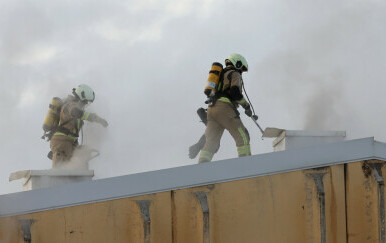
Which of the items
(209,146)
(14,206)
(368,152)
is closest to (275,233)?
(368,152)

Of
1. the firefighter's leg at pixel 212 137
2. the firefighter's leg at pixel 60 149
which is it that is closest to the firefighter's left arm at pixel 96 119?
the firefighter's leg at pixel 60 149

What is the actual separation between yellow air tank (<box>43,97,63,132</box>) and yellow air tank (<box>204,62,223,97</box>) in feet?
9.62

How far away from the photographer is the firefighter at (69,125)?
984 cm

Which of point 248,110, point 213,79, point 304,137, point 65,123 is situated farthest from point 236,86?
point 65,123

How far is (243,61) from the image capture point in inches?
307

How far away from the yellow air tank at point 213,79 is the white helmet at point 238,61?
181mm

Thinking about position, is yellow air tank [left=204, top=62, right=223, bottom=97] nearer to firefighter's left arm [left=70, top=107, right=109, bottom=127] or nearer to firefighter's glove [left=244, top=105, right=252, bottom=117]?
firefighter's glove [left=244, top=105, right=252, bottom=117]

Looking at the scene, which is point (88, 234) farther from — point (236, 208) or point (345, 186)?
point (345, 186)

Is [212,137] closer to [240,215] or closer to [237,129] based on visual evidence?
[237,129]

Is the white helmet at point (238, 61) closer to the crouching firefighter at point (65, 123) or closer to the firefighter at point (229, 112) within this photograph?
the firefighter at point (229, 112)

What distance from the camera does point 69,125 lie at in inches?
394

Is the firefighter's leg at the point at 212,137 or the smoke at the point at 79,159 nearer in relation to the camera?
the firefighter's leg at the point at 212,137

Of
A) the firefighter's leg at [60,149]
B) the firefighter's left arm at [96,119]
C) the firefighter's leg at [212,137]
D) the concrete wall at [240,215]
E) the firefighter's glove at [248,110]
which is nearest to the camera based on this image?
the concrete wall at [240,215]

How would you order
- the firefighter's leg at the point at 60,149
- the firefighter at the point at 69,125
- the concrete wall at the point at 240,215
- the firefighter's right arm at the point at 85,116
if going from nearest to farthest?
the concrete wall at the point at 240,215, the firefighter's right arm at the point at 85,116, the firefighter at the point at 69,125, the firefighter's leg at the point at 60,149
